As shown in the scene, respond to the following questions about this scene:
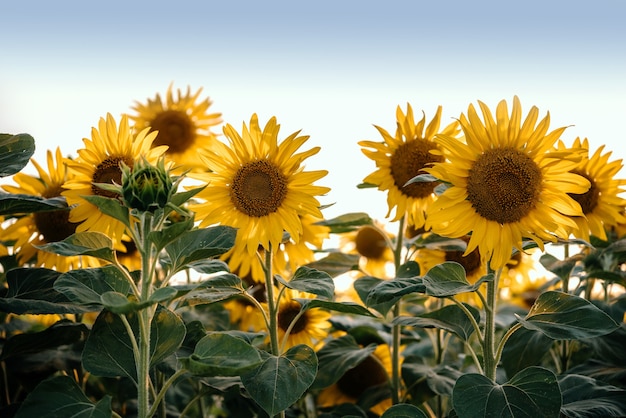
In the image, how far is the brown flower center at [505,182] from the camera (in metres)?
1.65

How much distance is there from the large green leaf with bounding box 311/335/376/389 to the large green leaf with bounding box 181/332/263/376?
67 cm

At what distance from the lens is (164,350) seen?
1521mm

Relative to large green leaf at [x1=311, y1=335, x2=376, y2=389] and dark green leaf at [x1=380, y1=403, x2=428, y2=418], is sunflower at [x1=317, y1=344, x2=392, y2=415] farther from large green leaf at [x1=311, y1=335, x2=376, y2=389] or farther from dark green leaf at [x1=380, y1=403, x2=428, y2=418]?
dark green leaf at [x1=380, y1=403, x2=428, y2=418]

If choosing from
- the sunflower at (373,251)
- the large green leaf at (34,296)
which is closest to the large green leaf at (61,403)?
the large green leaf at (34,296)

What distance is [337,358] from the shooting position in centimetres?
206

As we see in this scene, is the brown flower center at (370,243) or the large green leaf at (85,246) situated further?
the brown flower center at (370,243)

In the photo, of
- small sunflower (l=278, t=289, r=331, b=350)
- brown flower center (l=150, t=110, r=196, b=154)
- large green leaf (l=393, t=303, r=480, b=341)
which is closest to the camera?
large green leaf (l=393, t=303, r=480, b=341)

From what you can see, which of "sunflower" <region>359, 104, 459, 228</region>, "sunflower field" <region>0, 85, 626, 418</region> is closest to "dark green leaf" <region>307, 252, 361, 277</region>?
"sunflower field" <region>0, 85, 626, 418</region>

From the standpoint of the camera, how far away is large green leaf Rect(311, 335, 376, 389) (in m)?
1.99

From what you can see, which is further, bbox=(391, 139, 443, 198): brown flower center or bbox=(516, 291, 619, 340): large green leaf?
bbox=(391, 139, 443, 198): brown flower center

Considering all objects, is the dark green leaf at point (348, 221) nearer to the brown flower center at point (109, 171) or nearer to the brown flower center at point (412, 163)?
the brown flower center at point (412, 163)

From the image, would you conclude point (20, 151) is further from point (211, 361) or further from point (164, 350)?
point (211, 361)

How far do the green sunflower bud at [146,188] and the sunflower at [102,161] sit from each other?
54cm

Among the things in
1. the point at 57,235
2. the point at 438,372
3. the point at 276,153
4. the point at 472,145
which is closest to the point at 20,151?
the point at 57,235
